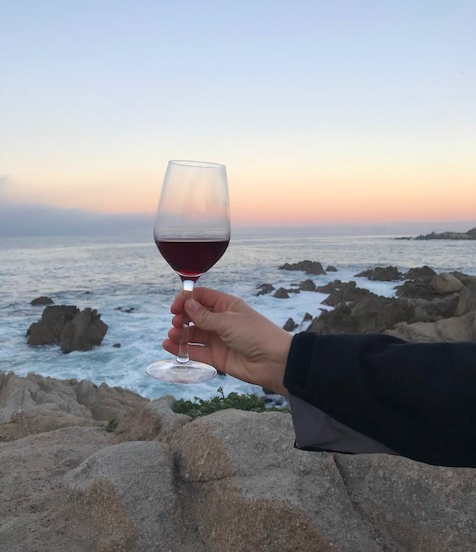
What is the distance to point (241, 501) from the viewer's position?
3.13m

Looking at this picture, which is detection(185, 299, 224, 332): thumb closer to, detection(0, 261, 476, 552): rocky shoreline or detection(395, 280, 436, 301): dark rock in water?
detection(0, 261, 476, 552): rocky shoreline

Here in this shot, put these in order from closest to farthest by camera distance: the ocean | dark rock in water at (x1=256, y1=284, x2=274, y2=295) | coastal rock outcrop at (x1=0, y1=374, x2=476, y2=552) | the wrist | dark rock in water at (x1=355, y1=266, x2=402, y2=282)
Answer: the wrist → coastal rock outcrop at (x1=0, y1=374, x2=476, y2=552) → the ocean → dark rock in water at (x1=256, y1=284, x2=274, y2=295) → dark rock in water at (x1=355, y1=266, x2=402, y2=282)

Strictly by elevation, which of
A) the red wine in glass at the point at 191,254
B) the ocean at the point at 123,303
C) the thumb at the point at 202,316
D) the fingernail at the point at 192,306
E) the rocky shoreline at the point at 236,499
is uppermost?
the red wine in glass at the point at 191,254

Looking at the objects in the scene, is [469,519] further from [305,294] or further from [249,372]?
[305,294]

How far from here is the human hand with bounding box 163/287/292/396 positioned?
6.34 ft

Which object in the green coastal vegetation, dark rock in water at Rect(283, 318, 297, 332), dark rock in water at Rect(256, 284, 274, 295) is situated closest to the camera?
the green coastal vegetation

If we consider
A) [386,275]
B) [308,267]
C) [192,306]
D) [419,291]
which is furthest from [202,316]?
[308,267]

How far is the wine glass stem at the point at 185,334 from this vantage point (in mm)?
2160

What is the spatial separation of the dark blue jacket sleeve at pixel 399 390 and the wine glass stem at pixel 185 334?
2.27ft

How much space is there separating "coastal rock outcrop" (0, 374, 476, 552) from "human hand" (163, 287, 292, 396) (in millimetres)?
1303

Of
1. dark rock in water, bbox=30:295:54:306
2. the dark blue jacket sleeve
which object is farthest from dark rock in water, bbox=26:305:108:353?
the dark blue jacket sleeve

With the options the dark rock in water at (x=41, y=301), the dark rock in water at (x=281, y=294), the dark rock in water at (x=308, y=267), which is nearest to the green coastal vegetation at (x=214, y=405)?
the dark rock in water at (x=281, y=294)

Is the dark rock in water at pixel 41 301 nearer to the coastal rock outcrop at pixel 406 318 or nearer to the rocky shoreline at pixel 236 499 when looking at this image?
the coastal rock outcrop at pixel 406 318

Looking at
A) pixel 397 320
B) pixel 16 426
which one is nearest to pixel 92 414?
pixel 16 426
